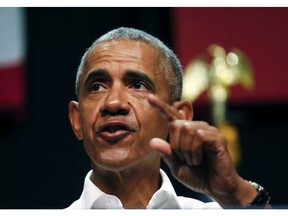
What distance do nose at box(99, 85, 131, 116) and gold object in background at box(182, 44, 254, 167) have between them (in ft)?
4.86

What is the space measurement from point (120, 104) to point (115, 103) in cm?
1

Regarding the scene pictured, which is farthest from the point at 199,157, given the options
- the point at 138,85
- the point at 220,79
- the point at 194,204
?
the point at 220,79

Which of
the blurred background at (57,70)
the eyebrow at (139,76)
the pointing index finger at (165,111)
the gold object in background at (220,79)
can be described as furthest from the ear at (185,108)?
the gold object in background at (220,79)

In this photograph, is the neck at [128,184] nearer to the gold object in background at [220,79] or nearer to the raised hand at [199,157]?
the raised hand at [199,157]

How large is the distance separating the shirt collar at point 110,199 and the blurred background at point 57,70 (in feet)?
3.63

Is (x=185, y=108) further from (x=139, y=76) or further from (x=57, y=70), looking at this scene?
(x=57, y=70)

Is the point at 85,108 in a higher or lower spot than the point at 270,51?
higher

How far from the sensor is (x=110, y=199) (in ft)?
4.20

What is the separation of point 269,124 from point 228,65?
0.36m

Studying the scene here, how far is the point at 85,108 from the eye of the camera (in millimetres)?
1274

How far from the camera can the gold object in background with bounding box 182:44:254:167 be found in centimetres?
274

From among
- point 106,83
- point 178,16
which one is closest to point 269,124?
point 178,16
